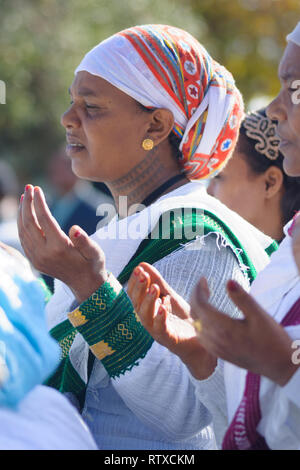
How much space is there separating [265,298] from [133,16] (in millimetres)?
16080

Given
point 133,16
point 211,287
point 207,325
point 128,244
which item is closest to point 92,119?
point 128,244

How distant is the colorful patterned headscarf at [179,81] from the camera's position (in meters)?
3.18

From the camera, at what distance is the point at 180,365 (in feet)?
8.30

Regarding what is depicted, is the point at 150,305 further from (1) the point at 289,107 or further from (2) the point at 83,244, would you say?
(1) the point at 289,107

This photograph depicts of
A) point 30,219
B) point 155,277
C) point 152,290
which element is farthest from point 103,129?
point 152,290

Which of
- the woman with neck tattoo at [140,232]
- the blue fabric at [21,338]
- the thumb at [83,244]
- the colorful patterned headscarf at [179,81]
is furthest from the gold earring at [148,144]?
the blue fabric at [21,338]

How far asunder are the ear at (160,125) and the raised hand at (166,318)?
1106 millimetres

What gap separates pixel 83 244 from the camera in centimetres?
237

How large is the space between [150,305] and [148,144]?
4.05 feet

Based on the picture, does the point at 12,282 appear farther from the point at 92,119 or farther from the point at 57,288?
the point at 92,119

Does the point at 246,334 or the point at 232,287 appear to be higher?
the point at 232,287

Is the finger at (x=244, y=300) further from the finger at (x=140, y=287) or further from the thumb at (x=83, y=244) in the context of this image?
the thumb at (x=83, y=244)
